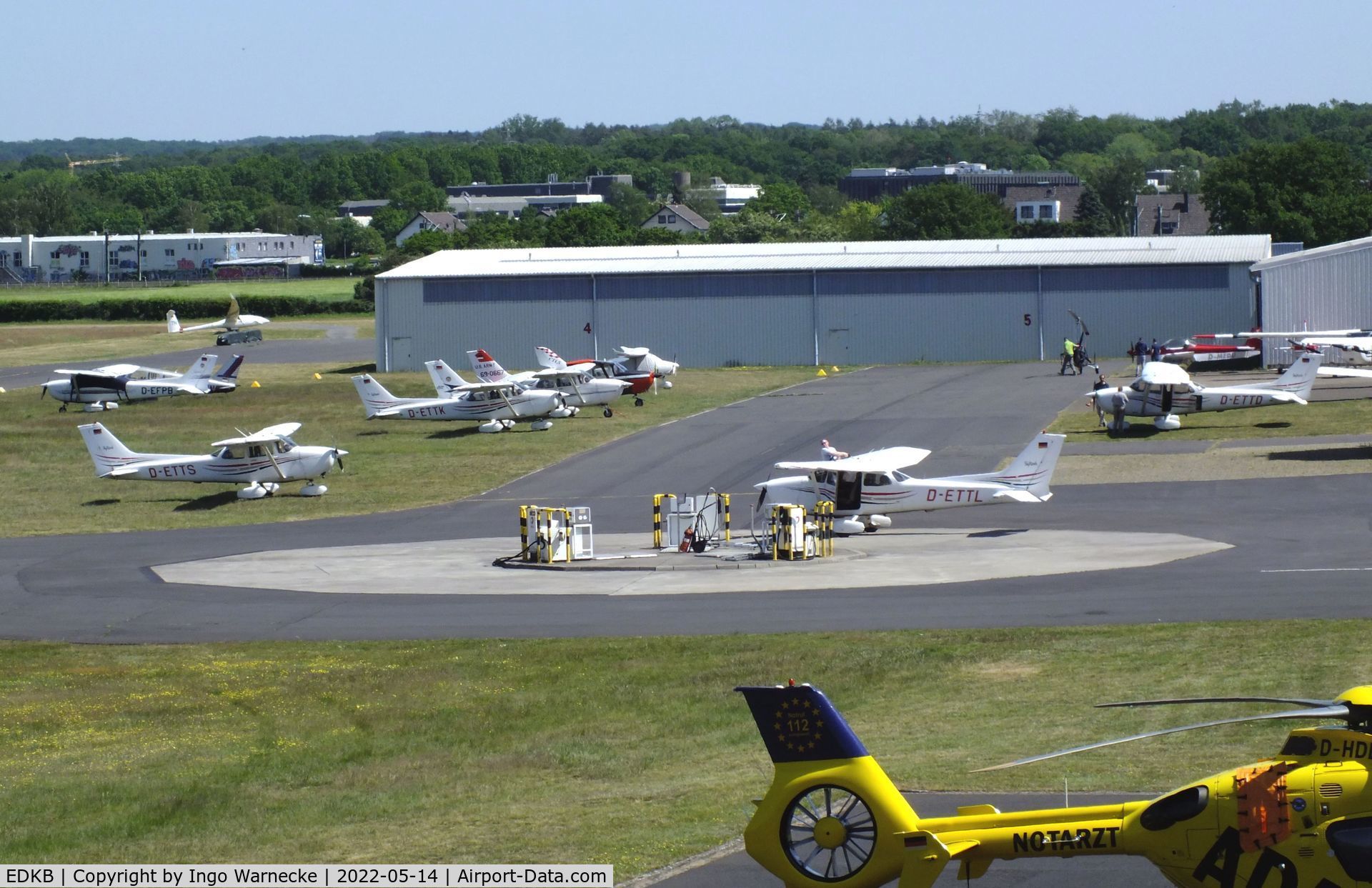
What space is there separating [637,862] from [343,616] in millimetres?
15671

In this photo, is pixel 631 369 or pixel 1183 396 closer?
pixel 1183 396

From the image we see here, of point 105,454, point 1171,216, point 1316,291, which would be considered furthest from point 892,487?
point 1171,216

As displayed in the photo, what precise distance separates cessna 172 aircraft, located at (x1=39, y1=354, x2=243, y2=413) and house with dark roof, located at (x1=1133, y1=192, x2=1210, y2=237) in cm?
10375

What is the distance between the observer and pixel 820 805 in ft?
32.0

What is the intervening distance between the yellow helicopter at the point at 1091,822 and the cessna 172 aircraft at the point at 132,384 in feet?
185

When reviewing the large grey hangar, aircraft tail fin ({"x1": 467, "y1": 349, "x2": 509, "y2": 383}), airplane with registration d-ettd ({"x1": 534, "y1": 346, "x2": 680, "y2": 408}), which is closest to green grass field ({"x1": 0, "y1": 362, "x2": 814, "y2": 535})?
airplane with registration d-ettd ({"x1": 534, "y1": 346, "x2": 680, "y2": 408})

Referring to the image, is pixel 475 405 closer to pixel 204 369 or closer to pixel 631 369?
pixel 631 369

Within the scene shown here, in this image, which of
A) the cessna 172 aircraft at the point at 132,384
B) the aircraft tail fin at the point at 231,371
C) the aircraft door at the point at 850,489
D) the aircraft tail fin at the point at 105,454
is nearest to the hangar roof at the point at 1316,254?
the aircraft door at the point at 850,489

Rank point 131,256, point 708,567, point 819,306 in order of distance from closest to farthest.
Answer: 1. point 708,567
2. point 819,306
3. point 131,256

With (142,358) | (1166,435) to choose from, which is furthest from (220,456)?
(142,358)

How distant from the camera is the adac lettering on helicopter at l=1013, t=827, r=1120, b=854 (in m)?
9.32

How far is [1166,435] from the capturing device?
151ft

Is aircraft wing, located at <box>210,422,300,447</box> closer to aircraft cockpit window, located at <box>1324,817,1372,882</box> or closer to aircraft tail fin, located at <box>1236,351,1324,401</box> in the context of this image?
aircraft tail fin, located at <box>1236,351,1324,401</box>

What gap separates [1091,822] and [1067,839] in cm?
20
